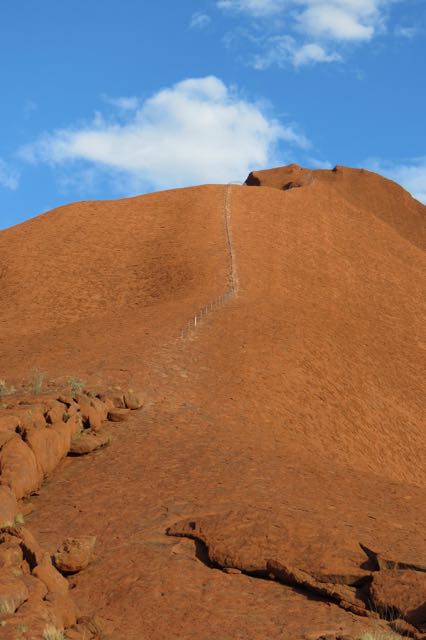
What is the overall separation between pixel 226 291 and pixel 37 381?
573 inches

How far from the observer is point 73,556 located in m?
11.2

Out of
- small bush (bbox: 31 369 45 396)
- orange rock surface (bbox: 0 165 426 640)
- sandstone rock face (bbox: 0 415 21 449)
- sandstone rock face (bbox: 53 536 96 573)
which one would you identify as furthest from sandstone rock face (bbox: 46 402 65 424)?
sandstone rock face (bbox: 53 536 96 573)

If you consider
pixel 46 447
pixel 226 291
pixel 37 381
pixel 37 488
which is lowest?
pixel 37 488

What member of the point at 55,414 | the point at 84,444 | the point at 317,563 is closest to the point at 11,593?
the point at 317,563

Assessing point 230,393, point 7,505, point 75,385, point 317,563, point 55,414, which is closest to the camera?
point 317,563

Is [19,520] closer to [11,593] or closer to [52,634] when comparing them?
[11,593]

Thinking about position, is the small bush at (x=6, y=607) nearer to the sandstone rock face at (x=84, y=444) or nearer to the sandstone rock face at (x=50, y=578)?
the sandstone rock face at (x=50, y=578)

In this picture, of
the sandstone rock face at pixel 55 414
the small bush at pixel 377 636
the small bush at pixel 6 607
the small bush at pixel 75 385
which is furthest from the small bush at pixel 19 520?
the small bush at pixel 75 385

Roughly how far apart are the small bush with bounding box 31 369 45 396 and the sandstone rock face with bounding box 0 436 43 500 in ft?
18.8

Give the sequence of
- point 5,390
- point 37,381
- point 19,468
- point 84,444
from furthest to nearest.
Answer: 1. point 37,381
2. point 5,390
3. point 84,444
4. point 19,468

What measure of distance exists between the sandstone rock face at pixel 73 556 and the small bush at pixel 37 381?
9775 millimetres

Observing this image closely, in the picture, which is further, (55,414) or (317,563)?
(55,414)

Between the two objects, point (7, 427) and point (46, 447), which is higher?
point (7, 427)

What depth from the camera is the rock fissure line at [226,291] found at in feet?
95.3
